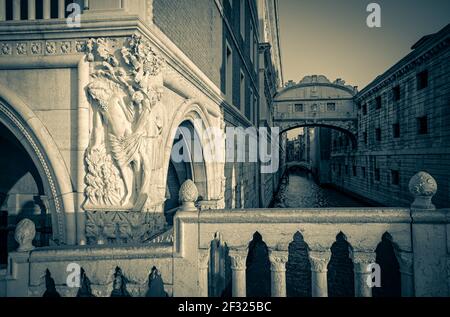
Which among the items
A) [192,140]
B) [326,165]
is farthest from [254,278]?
[326,165]

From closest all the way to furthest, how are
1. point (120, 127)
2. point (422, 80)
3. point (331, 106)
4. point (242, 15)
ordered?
point (120, 127) → point (242, 15) → point (422, 80) → point (331, 106)

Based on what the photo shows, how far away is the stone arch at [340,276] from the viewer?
7.58 m

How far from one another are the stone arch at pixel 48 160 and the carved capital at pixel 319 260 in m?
3.24

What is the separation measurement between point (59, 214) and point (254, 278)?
22.1 ft

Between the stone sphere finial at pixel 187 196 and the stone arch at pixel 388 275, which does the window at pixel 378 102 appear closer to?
the stone arch at pixel 388 275

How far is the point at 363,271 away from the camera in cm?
268

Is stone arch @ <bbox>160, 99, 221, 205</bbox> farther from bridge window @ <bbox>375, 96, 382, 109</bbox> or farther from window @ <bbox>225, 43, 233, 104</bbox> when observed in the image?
bridge window @ <bbox>375, 96, 382, 109</bbox>

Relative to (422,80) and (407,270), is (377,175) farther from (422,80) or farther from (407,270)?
(407,270)

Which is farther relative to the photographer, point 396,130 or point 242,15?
point 396,130

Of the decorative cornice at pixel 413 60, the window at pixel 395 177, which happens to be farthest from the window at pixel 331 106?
the window at pixel 395 177

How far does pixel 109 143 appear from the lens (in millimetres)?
3670

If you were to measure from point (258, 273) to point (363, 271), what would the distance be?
6820 millimetres

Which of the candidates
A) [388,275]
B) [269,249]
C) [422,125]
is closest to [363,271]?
[269,249]

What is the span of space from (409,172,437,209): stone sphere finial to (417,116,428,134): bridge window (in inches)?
634
